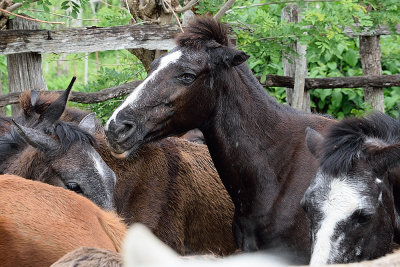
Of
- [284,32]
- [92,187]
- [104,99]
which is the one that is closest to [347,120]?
[92,187]

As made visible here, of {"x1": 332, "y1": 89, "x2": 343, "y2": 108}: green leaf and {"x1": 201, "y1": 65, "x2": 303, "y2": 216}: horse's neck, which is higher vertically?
{"x1": 201, "y1": 65, "x2": 303, "y2": 216}: horse's neck

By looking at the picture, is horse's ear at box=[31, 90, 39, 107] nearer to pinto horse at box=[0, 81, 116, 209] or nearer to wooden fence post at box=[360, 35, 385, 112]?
pinto horse at box=[0, 81, 116, 209]

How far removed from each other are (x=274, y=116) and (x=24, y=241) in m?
2.34

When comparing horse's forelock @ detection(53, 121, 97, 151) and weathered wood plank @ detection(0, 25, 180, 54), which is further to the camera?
weathered wood plank @ detection(0, 25, 180, 54)

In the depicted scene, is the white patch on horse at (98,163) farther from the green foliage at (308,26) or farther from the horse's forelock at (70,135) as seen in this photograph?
the green foliage at (308,26)

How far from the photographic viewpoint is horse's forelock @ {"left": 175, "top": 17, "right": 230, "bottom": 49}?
4.69 metres

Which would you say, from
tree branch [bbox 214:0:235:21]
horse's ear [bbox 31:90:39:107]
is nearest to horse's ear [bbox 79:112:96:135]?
horse's ear [bbox 31:90:39:107]

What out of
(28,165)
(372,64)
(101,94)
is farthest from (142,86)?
(372,64)

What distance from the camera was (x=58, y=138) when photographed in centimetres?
462

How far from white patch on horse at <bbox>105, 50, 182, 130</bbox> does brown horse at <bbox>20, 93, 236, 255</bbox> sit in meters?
0.56

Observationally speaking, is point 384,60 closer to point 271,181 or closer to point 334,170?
point 271,181

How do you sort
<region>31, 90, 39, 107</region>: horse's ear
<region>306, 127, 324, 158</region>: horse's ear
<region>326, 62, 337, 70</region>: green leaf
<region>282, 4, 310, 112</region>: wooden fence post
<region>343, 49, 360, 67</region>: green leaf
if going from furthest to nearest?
<region>343, 49, 360, 67</region>: green leaf → <region>326, 62, 337, 70</region>: green leaf → <region>282, 4, 310, 112</region>: wooden fence post → <region>31, 90, 39, 107</region>: horse's ear → <region>306, 127, 324, 158</region>: horse's ear

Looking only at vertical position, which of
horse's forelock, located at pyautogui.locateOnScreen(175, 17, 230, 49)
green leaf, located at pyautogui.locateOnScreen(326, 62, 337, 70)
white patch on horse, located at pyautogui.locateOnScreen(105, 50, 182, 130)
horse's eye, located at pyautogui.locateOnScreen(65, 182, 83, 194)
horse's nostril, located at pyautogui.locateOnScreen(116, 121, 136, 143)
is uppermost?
horse's forelock, located at pyautogui.locateOnScreen(175, 17, 230, 49)

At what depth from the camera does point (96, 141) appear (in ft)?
15.7
